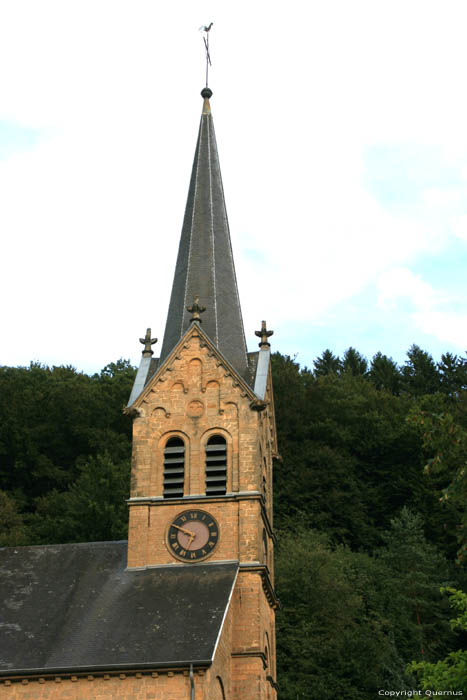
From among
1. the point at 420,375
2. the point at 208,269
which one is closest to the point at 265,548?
the point at 208,269

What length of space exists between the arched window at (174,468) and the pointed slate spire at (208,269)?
11.2 feet

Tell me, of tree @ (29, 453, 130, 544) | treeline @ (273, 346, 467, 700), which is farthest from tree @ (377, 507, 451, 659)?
tree @ (29, 453, 130, 544)

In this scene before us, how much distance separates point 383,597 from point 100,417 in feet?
81.2

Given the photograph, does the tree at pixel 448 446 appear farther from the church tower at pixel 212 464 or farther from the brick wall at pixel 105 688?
the church tower at pixel 212 464

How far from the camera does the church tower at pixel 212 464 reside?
1081 inches

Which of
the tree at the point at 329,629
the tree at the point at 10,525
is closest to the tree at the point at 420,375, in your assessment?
the tree at the point at 329,629

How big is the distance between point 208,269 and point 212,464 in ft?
25.7

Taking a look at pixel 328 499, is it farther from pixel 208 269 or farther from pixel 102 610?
pixel 102 610

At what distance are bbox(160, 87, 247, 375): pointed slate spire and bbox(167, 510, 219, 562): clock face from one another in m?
5.44

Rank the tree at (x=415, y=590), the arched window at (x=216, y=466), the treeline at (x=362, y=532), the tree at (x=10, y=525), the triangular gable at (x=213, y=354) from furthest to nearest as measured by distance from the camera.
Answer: the tree at (x=10, y=525)
the tree at (x=415, y=590)
the treeline at (x=362, y=532)
the triangular gable at (x=213, y=354)
the arched window at (x=216, y=466)

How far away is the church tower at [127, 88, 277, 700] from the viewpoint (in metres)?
27.5

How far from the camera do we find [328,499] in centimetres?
5828

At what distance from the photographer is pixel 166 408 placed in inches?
1223

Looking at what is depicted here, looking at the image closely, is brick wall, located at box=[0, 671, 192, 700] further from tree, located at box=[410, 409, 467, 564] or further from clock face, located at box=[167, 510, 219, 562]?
tree, located at box=[410, 409, 467, 564]
